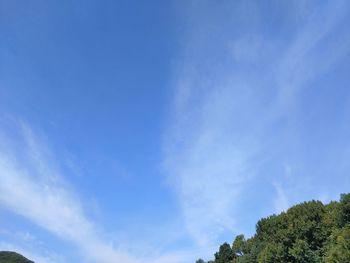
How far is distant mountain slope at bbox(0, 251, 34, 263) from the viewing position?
574 ft

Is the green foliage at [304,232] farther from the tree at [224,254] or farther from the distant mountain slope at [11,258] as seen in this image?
the distant mountain slope at [11,258]

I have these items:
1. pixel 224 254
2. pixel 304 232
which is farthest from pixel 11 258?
pixel 304 232

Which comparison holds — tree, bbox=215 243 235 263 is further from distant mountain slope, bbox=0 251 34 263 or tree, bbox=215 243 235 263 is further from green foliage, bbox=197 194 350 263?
distant mountain slope, bbox=0 251 34 263

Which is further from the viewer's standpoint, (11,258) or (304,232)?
(11,258)

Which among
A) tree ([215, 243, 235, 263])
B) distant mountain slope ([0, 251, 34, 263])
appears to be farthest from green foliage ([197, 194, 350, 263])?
distant mountain slope ([0, 251, 34, 263])

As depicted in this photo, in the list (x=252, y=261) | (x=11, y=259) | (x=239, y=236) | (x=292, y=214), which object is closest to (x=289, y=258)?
(x=292, y=214)

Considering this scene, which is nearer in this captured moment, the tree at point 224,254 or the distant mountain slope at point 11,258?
the tree at point 224,254

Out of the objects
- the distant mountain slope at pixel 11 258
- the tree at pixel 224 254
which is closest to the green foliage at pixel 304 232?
the tree at pixel 224 254

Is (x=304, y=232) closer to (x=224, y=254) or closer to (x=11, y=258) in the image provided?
(x=224, y=254)

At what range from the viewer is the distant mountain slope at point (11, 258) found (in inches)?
6894

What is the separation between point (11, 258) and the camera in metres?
179

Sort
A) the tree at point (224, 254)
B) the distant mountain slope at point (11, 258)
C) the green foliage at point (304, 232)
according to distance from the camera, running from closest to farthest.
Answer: the green foliage at point (304, 232) < the tree at point (224, 254) < the distant mountain slope at point (11, 258)

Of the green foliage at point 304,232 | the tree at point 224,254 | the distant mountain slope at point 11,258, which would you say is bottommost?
the green foliage at point 304,232

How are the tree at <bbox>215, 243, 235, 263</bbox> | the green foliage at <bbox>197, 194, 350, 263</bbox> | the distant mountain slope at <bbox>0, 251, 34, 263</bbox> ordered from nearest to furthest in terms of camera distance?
1. the green foliage at <bbox>197, 194, 350, 263</bbox>
2. the tree at <bbox>215, 243, 235, 263</bbox>
3. the distant mountain slope at <bbox>0, 251, 34, 263</bbox>
